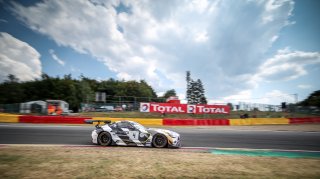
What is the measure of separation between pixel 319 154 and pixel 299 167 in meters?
3.44

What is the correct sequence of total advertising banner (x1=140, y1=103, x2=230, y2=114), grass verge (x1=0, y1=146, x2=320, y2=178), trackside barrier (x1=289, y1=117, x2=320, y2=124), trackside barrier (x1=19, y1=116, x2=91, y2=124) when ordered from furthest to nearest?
total advertising banner (x1=140, y1=103, x2=230, y2=114) < trackside barrier (x1=289, y1=117, x2=320, y2=124) < trackside barrier (x1=19, y1=116, x2=91, y2=124) < grass verge (x1=0, y1=146, x2=320, y2=178)

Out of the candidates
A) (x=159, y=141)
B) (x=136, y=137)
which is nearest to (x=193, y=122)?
(x=159, y=141)

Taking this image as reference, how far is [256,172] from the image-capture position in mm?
6199

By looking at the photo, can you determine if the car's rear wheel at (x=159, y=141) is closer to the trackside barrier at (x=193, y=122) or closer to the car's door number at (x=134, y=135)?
the car's door number at (x=134, y=135)

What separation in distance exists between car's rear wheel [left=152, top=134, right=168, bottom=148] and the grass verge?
3.83 feet

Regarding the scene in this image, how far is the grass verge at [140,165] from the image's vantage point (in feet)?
18.6

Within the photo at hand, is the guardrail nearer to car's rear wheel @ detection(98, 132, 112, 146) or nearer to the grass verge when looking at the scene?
car's rear wheel @ detection(98, 132, 112, 146)

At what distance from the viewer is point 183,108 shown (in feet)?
95.7

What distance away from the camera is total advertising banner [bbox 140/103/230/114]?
28375 mm

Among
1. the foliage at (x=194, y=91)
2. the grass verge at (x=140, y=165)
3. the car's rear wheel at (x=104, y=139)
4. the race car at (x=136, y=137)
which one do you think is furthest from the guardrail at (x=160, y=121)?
the foliage at (x=194, y=91)

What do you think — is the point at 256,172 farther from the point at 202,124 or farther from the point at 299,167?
the point at 202,124

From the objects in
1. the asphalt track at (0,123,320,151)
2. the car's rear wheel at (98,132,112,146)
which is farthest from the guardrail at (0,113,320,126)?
the car's rear wheel at (98,132,112,146)

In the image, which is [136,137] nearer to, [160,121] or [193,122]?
[160,121]

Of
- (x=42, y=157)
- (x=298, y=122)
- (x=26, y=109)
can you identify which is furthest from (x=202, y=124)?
(x=26, y=109)
